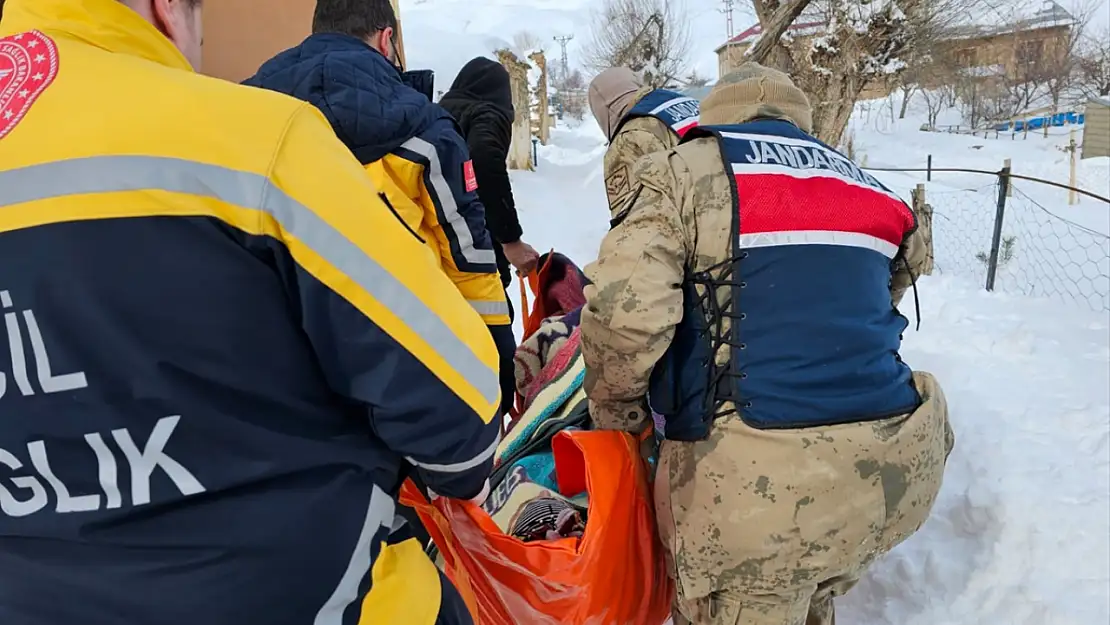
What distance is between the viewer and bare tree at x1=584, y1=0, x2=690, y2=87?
72.3 ft

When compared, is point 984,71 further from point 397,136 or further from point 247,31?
point 397,136

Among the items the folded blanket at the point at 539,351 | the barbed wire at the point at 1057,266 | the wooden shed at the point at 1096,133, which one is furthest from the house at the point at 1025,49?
Result: the folded blanket at the point at 539,351

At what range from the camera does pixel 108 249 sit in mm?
737

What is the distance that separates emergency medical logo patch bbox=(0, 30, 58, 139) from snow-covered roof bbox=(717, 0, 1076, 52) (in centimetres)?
635

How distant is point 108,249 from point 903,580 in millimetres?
2666

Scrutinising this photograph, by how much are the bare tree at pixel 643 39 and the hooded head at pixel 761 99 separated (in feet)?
60.8

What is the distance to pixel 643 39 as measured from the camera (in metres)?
22.2

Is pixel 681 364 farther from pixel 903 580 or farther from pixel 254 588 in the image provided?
pixel 903 580

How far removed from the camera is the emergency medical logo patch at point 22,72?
2.46ft

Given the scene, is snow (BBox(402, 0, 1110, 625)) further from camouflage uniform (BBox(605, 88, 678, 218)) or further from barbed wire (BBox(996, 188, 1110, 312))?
camouflage uniform (BBox(605, 88, 678, 218))

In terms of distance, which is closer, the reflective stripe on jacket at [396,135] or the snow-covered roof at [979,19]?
the reflective stripe on jacket at [396,135]

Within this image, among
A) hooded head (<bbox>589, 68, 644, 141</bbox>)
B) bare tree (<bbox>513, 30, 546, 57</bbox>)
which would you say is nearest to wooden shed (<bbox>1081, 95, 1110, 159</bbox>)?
bare tree (<bbox>513, 30, 546, 57</bbox>)

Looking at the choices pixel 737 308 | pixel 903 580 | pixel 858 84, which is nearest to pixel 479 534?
pixel 737 308

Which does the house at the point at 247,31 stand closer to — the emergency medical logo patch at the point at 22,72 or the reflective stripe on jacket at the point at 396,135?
the reflective stripe on jacket at the point at 396,135
